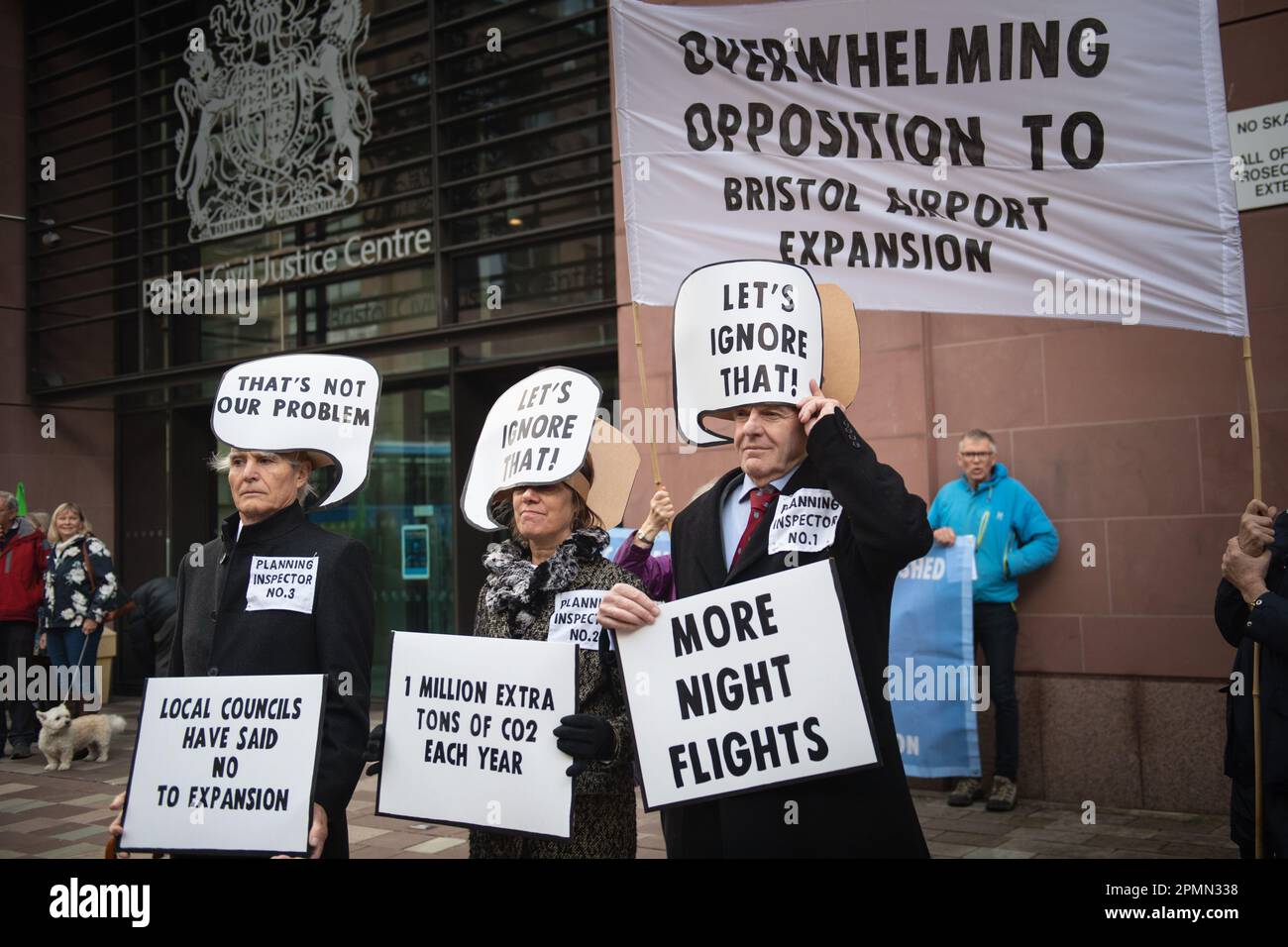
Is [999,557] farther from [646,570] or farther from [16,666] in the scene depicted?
[16,666]

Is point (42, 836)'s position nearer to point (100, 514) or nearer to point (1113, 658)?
point (1113, 658)

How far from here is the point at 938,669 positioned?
684 centimetres

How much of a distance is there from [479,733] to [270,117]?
1012 centimetres

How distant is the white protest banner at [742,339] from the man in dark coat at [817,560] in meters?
0.08

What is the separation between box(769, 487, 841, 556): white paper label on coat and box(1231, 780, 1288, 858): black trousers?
2.01 metres

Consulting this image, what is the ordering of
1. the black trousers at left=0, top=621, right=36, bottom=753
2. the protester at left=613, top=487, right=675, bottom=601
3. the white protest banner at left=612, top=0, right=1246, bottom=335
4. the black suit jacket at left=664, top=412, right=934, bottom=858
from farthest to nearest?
the black trousers at left=0, top=621, right=36, bottom=753, the protester at left=613, top=487, right=675, bottom=601, the white protest banner at left=612, top=0, right=1246, bottom=335, the black suit jacket at left=664, top=412, right=934, bottom=858

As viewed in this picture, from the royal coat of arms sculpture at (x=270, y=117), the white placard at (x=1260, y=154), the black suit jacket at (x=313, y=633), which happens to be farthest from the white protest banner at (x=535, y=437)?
the royal coat of arms sculpture at (x=270, y=117)

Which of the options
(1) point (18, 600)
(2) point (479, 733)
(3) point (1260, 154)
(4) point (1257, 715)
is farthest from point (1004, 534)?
(1) point (18, 600)

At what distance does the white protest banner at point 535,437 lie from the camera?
10.7 feet

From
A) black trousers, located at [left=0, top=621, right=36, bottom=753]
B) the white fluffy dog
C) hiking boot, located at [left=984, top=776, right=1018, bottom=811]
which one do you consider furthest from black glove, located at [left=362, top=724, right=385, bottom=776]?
black trousers, located at [left=0, top=621, right=36, bottom=753]

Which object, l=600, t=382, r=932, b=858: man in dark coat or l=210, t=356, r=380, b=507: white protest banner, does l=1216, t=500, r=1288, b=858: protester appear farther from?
l=210, t=356, r=380, b=507: white protest banner

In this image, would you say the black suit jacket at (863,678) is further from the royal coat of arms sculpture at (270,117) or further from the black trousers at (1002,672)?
the royal coat of arms sculpture at (270,117)

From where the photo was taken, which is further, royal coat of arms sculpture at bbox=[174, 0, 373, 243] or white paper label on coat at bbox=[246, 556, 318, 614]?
royal coat of arms sculpture at bbox=[174, 0, 373, 243]

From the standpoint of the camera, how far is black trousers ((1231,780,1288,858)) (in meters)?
A: 3.70
